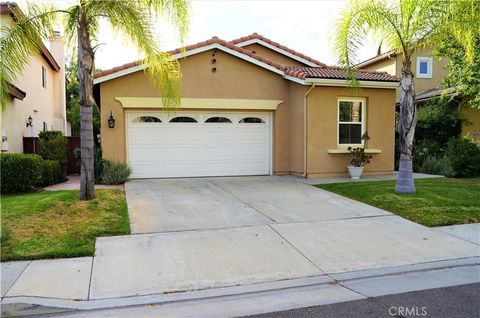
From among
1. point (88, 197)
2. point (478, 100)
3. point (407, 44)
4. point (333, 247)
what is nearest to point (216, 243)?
point (333, 247)

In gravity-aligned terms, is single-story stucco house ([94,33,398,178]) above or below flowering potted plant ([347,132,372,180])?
above

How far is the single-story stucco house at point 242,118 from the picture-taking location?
12617 mm

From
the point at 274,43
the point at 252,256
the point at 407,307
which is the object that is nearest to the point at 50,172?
the point at 252,256

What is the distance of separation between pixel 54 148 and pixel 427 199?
11553 millimetres

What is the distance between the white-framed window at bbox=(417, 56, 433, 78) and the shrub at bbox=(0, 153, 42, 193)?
21.9 metres

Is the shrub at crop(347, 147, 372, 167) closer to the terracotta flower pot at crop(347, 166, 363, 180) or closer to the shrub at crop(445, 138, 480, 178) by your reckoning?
the terracotta flower pot at crop(347, 166, 363, 180)

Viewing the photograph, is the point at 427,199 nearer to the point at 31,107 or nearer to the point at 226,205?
the point at 226,205

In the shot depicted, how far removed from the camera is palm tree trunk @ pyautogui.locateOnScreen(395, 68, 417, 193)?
9867 mm

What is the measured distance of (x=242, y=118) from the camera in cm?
1383

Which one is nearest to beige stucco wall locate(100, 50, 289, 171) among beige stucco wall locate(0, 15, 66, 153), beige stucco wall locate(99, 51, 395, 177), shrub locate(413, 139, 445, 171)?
beige stucco wall locate(99, 51, 395, 177)

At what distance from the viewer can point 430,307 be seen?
14.3ft

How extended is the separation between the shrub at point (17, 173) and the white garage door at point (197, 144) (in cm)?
295

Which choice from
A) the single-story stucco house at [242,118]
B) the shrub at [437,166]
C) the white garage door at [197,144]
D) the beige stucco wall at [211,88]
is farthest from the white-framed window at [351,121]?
the shrub at [437,166]

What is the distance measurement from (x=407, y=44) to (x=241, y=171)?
6692 mm
